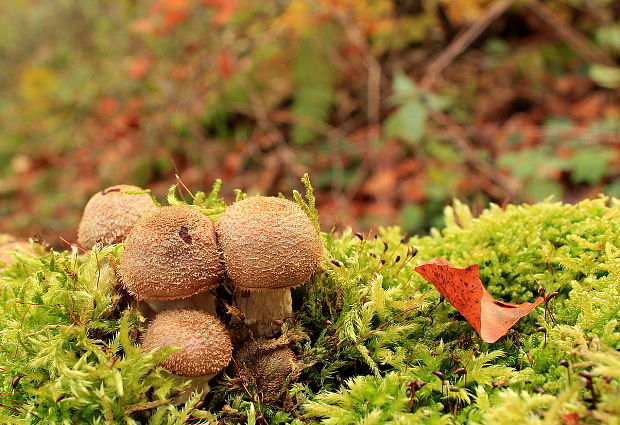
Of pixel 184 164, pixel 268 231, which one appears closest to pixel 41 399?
pixel 268 231

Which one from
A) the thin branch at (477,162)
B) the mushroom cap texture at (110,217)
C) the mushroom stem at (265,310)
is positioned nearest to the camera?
the mushroom stem at (265,310)

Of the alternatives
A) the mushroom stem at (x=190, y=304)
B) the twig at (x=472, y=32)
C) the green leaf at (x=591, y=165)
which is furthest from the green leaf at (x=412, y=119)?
the mushroom stem at (x=190, y=304)

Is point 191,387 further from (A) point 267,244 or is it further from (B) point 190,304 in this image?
(A) point 267,244

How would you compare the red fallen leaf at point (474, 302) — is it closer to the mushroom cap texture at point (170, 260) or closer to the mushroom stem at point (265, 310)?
the mushroom stem at point (265, 310)

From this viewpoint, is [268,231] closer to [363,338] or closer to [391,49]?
[363,338]

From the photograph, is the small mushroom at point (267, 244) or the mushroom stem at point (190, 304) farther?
the mushroom stem at point (190, 304)

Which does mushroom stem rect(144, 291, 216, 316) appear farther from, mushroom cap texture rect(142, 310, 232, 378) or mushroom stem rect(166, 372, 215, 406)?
mushroom stem rect(166, 372, 215, 406)
